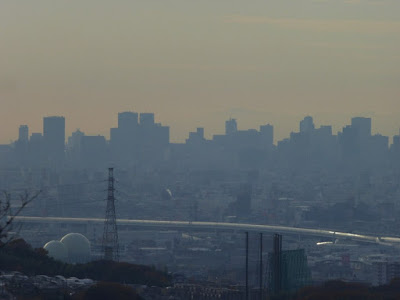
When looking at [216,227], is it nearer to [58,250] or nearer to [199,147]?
[58,250]

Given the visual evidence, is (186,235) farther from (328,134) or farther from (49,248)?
(328,134)

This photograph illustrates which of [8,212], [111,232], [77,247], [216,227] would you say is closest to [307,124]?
[216,227]

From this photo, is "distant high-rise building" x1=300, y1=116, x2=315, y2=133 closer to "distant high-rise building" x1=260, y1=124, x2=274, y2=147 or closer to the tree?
"distant high-rise building" x1=260, y1=124, x2=274, y2=147

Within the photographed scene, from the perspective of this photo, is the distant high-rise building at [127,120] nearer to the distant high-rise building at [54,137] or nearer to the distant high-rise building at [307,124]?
the distant high-rise building at [54,137]

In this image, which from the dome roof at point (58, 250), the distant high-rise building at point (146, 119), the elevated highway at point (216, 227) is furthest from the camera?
the distant high-rise building at point (146, 119)

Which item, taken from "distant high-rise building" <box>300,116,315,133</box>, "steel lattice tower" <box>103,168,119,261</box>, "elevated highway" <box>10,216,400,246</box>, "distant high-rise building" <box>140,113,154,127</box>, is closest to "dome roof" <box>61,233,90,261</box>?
"steel lattice tower" <box>103,168,119,261</box>

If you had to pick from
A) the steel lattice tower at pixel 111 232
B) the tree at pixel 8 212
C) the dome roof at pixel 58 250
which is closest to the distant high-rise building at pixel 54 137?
the dome roof at pixel 58 250

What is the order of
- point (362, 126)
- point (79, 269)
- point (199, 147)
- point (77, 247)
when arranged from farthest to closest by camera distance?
1. point (199, 147)
2. point (362, 126)
3. point (77, 247)
4. point (79, 269)
